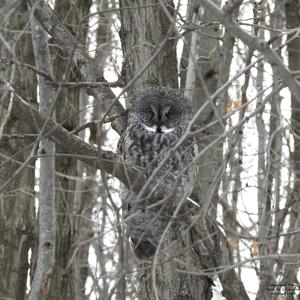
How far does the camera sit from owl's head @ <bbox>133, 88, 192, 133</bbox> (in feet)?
19.1

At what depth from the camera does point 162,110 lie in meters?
6.02

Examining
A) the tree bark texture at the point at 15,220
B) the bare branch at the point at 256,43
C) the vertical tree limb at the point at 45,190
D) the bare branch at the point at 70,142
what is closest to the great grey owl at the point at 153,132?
the vertical tree limb at the point at 45,190

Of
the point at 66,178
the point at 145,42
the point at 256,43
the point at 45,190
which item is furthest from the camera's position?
the point at 66,178

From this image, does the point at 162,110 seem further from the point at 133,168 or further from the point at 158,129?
the point at 133,168

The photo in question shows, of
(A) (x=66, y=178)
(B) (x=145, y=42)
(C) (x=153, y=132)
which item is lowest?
(C) (x=153, y=132)

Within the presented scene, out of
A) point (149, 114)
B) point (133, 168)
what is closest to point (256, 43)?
point (133, 168)

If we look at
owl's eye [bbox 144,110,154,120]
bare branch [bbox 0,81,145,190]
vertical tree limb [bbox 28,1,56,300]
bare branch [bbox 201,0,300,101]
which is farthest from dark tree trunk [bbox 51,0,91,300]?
bare branch [bbox 201,0,300,101]

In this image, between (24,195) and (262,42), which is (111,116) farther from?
(262,42)

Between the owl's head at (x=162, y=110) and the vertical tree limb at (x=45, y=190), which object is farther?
the owl's head at (x=162, y=110)

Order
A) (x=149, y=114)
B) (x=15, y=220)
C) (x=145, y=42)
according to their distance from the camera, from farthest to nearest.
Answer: (x=15, y=220)
(x=149, y=114)
(x=145, y=42)

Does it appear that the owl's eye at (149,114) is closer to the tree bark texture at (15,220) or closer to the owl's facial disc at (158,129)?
the owl's facial disc at (158,129)

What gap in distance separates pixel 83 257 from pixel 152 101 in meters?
3.88

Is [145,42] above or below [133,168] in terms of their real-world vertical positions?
above

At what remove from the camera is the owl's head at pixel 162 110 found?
582cm
